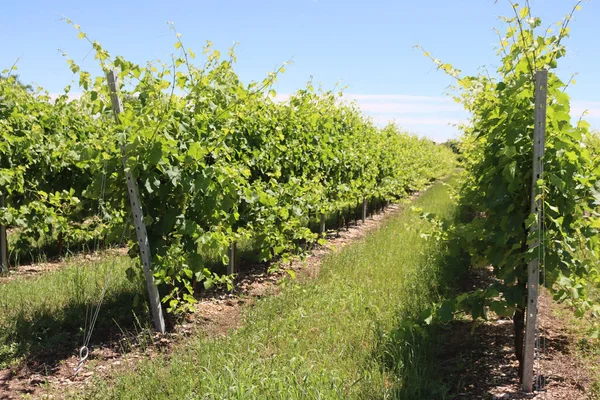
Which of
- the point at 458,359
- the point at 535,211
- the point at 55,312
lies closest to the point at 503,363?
the point at 458,359

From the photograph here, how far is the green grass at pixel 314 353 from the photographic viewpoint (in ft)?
10.5

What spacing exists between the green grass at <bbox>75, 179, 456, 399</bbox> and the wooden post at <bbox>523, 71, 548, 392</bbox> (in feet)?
2.11

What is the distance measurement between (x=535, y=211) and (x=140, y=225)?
3152 mm

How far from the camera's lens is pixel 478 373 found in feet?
12.3

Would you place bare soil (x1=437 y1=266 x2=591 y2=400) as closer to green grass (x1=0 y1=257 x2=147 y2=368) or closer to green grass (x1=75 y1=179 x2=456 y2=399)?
green grass (x1=75 y1=179 x2=456 y2=399)

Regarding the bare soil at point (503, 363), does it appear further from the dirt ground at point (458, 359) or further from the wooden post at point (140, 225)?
the wooden post at point (140, 225)

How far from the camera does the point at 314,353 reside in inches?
152

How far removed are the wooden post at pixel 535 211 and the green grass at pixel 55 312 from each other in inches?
129

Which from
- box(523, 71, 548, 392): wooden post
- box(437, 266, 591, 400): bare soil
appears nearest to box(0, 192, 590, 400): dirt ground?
box(437, 266, 591, 400): bare soil

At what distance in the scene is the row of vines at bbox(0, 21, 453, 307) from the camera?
4.18 m

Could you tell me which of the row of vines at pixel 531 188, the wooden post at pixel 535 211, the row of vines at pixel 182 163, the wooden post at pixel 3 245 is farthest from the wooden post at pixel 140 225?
the wooden post at pixel 3 245

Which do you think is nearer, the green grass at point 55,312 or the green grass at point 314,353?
the green grass at point 314,353

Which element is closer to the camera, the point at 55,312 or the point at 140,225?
the point at 140,225

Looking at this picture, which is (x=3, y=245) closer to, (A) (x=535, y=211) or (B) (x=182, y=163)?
(B) (x=182, y=163)
